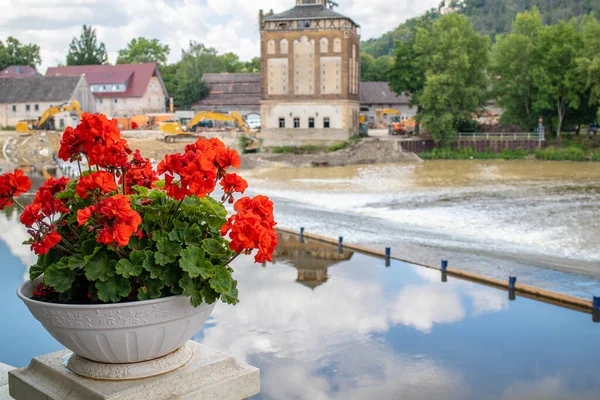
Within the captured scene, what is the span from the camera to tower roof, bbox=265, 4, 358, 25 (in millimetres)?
53669

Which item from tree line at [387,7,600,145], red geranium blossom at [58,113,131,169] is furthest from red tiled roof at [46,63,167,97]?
red geranium blossom at [58,113,131,169]

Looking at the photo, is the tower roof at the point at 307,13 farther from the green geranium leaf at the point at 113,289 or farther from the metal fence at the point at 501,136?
the green geranium leaf at the point at 113,289

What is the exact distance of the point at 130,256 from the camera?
10.9ft

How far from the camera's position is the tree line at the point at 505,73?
167 ft

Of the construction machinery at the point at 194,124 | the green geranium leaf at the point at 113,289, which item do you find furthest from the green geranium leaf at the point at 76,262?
the construction machinery at the point at 194,124

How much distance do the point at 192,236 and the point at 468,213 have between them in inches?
926

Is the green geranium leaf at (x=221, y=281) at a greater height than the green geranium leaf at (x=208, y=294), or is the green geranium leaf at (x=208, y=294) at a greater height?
the green geranium leaf at (x=221, y=281)

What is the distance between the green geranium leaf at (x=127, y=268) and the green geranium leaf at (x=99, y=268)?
2.7 inches

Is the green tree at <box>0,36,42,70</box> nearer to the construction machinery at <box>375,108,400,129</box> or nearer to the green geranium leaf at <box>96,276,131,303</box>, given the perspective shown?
the construction machinery at <box>375,108,400,129</box>

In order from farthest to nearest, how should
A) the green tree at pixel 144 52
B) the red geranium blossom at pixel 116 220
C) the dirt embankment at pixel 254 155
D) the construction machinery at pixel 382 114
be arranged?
the green tree at pixel 144 52
the construction machinery at pixel 382 114
the dirt embankment at pixel 254 155
the red geranium blossom at pixel 116 220

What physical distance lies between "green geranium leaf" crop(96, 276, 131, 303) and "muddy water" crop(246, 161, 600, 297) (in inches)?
481

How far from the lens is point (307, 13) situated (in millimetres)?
54000

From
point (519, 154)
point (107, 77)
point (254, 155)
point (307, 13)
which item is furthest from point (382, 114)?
point (107, 77)

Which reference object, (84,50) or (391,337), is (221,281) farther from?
(84,50)
